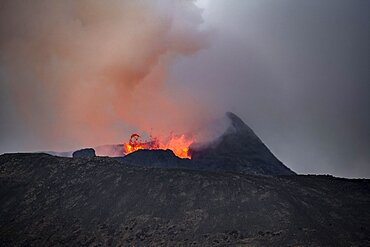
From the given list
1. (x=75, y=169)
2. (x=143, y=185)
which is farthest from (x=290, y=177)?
(x=75, y=169)

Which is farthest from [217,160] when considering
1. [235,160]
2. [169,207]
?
[169,207]

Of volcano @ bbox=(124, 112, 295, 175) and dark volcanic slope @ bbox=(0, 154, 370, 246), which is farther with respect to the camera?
volcano @ bbox=(124, 112, 295, 175)

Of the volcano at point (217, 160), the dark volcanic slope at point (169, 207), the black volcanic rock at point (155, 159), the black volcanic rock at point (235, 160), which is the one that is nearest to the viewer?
the dark volcanic slope at point (169, 207)

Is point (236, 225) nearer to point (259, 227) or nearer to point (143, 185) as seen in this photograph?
point (259, 227)

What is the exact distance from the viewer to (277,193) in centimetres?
8244

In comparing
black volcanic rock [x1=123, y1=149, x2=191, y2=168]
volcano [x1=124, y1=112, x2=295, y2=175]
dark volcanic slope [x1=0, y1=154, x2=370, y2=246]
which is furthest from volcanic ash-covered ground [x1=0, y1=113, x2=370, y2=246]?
volcano [x1=124, y1=112, x2=295, y2=175]

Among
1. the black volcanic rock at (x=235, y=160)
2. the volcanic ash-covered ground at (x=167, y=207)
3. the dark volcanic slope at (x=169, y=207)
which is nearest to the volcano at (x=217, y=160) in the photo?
the black volcanic rock at (x=235, y=160)

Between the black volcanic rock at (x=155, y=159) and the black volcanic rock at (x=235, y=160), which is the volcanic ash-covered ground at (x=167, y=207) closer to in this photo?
the black volcanic rock at (x=155, y=159)

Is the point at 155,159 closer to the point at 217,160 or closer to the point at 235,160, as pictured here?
the point at 217,160

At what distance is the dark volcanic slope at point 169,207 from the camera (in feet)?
227

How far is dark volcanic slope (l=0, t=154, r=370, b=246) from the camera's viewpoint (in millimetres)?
69125

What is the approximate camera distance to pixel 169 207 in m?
80.9

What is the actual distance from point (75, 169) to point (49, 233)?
25569 millimetres

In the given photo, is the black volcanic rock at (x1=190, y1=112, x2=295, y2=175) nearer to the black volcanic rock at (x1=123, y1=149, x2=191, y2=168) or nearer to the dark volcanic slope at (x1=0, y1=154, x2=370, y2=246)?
the black volcanic rock at (x1=123, y1=149, x2=191, y2=168)
